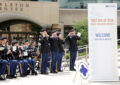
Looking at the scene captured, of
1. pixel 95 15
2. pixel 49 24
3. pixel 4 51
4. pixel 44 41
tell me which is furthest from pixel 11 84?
pixel 49 24

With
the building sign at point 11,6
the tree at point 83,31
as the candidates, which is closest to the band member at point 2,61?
the tree at point 83,31

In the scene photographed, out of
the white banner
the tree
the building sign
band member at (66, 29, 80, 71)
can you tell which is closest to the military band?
band member at (66, 29, 80, 71)

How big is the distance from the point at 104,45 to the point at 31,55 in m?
3.85

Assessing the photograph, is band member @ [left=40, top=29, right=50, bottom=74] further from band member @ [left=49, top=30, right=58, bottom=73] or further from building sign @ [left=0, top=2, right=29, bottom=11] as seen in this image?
building sign @ [left=0, top=2, right=29, bottom=11]

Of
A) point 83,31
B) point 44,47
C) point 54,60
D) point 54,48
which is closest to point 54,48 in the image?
point 54,48

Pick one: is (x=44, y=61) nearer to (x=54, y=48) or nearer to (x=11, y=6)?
(x=54, y=48)

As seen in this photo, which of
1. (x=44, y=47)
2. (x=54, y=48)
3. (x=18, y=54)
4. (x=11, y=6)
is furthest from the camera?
(x=11, y=6)

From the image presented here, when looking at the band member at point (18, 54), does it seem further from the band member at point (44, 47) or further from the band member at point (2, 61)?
the band member at point (44, 47)

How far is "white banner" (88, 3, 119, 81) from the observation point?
8484 mm

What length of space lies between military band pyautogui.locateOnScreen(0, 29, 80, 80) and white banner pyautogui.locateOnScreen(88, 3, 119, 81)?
3117mm

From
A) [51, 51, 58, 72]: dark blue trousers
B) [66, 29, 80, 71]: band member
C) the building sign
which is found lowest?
[51, 51, 58, 72]: dark blue trousers

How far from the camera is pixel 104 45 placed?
857cm

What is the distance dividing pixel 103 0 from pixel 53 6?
9.19m

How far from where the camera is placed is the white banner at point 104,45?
8.48m
